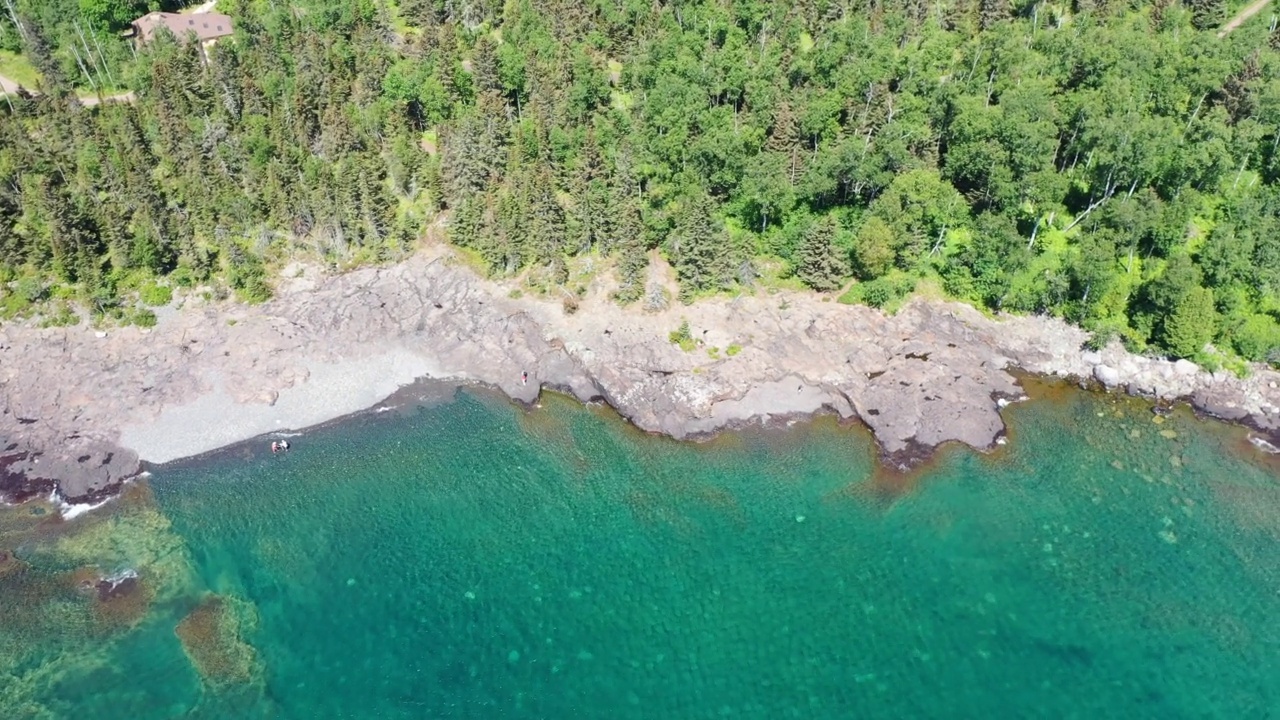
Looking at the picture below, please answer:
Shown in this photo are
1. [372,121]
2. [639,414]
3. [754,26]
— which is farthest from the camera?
[754,26]

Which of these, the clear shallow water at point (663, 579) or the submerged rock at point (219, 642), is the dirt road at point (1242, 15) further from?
the submerged rock at point (219, 642)

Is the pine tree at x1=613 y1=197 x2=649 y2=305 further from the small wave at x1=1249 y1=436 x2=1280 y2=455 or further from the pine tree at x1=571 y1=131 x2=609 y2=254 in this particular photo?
the small wave at x1=1249 y1=436 x2=1280 y2=455

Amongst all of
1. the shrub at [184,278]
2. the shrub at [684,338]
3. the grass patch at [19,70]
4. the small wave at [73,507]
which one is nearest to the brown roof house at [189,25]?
the grass patch at [19,70]

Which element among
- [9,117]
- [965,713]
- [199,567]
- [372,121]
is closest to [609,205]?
[372,121]

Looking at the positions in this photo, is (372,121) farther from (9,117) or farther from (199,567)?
(199,567)

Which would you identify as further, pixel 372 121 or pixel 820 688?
pixel 372 121
